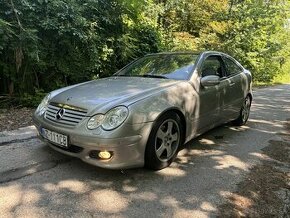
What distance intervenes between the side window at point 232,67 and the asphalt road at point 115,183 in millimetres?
1301

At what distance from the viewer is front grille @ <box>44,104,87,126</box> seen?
3645 mm

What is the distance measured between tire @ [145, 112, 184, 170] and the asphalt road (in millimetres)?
139

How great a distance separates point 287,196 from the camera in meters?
3.62

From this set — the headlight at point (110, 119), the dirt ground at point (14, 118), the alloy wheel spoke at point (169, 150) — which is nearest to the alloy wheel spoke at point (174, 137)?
the alloy wheel spoke at point (169, 150)

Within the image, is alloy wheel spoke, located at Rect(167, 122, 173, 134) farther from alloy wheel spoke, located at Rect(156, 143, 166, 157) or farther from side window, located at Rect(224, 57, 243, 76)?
side window, located at Rect(224, 57, 243, 76)

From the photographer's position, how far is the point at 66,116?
12.3 ft

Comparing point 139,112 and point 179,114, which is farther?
point 179,114

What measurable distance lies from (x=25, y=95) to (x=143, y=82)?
4.05m

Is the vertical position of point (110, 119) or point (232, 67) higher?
point (232, 67)

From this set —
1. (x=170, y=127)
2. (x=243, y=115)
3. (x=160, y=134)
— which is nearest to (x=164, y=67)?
(x=170, y=127)

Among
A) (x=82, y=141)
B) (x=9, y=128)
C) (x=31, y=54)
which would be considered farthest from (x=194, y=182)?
(x=31, y=54)

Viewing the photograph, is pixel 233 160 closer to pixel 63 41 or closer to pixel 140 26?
pixel 63 41

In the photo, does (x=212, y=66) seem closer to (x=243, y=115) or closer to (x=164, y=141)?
(x=243, y=115)

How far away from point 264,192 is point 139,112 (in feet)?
5.22
